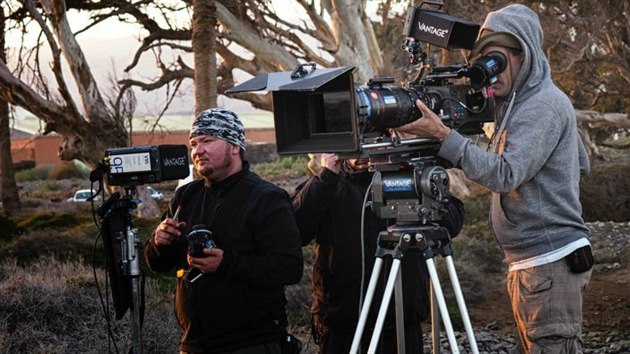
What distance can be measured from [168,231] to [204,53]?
10.2m

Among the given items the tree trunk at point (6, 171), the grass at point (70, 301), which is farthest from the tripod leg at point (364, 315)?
the tree trunk at point (6, 171)

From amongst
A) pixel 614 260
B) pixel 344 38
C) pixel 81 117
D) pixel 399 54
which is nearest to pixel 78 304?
pixel 614 260

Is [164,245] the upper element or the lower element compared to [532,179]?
lower

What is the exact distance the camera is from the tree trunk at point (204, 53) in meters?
14.2

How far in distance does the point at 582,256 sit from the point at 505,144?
1.88 feet

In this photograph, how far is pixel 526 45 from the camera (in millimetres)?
4062

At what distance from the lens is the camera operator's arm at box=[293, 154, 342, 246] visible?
16.0 feet

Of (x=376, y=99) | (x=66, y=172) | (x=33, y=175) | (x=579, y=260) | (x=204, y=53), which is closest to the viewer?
(x=376, y=99)

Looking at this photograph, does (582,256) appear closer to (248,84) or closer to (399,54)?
(248,84)

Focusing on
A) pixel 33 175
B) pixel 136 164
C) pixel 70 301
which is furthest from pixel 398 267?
pixel 33 175

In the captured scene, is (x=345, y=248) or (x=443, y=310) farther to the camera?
(x=345, y=248)

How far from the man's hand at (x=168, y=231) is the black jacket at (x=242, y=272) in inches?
3.7

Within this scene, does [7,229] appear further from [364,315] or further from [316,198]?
[364,315]

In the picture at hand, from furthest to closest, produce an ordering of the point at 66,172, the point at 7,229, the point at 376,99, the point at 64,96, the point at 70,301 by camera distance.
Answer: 1. the point at 66,172
2. the point at 64,96
3. the point at 7,229
4. the point at 70,301
5. the point at 376,99
